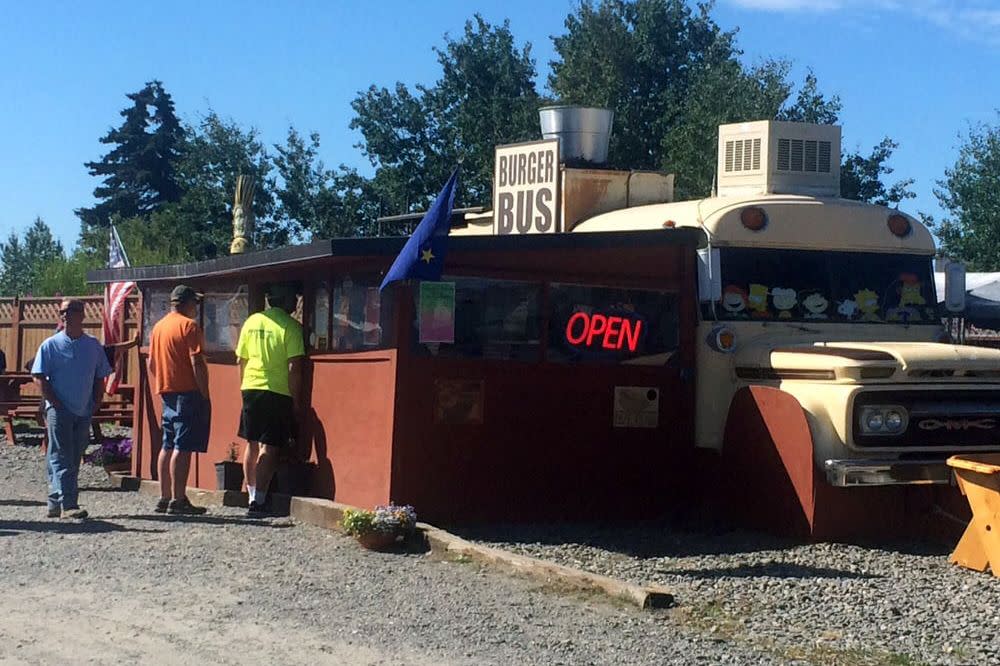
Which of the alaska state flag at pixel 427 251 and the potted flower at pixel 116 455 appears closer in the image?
the alaska state flag at pixel 427 251

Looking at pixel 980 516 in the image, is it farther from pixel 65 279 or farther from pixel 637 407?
pixel 65 279

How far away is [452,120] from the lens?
132ft

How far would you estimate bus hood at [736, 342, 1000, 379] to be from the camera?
30.5 feet

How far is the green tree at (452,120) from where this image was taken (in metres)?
38.3

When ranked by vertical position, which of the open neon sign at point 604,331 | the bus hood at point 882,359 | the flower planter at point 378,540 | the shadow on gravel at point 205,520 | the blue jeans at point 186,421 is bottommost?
the shadow on gravel at point 205,520

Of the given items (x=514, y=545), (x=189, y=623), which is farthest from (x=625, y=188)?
(x=189, y=623)

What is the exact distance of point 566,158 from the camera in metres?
12.4

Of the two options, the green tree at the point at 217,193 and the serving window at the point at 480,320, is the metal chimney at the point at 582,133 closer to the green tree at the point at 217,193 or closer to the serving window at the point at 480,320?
the serving window at the point at 480,320

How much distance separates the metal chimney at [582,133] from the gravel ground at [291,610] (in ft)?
14.9

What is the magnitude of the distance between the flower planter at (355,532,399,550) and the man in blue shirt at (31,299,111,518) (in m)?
2.67

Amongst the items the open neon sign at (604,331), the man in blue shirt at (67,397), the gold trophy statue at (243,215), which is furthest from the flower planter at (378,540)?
the gold trophy statue at (243,215)

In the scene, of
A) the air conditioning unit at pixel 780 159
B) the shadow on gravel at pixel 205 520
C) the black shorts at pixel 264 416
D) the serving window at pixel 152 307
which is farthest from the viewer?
the serving window at pixel 152 307

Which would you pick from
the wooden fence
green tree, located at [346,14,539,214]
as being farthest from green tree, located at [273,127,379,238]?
the wooden fence

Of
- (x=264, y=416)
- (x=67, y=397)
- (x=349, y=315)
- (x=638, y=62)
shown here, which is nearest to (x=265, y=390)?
(x=264, y=416)
